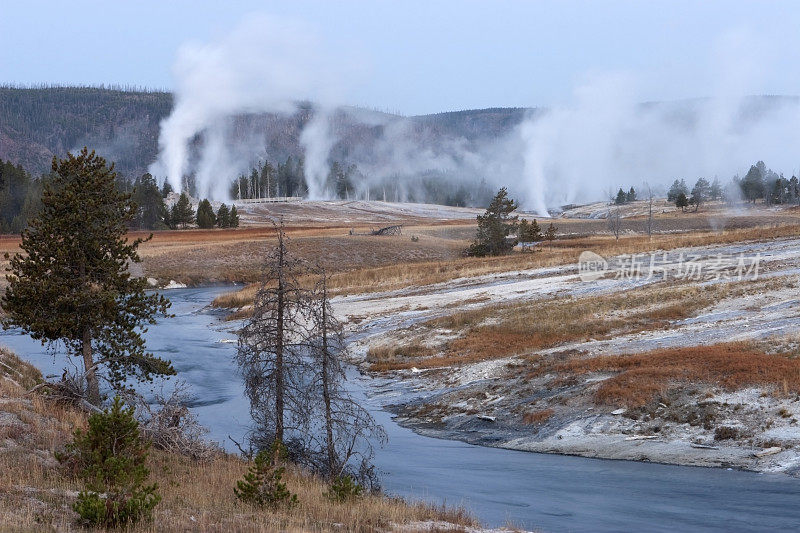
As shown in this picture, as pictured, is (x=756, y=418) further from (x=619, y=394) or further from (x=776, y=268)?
(x=776, y=268)

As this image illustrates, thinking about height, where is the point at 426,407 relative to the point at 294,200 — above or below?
below

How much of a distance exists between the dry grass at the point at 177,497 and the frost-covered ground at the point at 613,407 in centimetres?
911

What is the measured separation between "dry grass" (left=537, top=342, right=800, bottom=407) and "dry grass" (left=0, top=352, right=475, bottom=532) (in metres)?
11.3

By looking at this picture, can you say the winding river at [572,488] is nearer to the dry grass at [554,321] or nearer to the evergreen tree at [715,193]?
the dry grass at [554,321]

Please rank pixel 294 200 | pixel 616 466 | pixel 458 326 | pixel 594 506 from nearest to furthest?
pixel 594 506
pixel 616 466
pixel 458 326
pixel 294 200

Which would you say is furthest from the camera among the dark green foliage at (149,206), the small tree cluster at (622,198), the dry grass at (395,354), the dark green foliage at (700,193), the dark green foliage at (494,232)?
the small tree cluster at (622,198)

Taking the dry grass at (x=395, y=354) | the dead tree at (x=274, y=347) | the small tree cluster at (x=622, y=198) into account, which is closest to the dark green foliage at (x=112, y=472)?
the dead tree at (x=274, y=347)

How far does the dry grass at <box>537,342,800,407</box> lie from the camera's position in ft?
78.5

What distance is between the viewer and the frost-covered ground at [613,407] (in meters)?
21.5

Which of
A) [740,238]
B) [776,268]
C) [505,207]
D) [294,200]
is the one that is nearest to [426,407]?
[776,268]

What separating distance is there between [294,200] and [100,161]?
162575mm

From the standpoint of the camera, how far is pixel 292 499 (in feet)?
42.8

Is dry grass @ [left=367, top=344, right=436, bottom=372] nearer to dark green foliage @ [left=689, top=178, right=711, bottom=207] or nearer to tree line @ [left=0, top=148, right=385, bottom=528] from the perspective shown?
tree line @ [left=0, top=148, right=385, bottom=528]

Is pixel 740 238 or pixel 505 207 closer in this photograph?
pixel 740 238
